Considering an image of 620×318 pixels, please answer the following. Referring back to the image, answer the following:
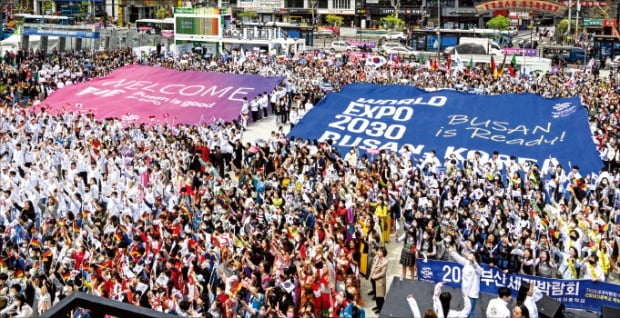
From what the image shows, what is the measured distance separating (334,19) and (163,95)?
6029 cm

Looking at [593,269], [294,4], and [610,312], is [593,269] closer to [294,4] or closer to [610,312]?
[610,312]

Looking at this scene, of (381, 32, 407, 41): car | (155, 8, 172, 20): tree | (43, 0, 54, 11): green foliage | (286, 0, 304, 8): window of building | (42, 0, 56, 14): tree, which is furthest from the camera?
(43, 0, 54, 11): green foliage

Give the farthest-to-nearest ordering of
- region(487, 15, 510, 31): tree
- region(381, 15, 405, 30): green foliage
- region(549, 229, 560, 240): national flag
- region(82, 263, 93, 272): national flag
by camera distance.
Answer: region(381, 15, 405, 30): green foliage
region(487, 15, 510, 31): tree
region(549, 229, 560, 240): national flag
region(82, 263, 93, 272): national flag

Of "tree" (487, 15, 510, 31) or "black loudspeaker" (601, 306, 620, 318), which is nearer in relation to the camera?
"black loudspeaker" (601, 306, 620, 318)

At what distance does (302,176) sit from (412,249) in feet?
14.5

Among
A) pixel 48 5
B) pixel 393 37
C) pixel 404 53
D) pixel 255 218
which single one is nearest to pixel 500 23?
pixel 393 37

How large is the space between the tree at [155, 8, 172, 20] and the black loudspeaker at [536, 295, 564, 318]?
84164 millimetres

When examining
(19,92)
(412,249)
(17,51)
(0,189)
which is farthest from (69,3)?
(412,249)

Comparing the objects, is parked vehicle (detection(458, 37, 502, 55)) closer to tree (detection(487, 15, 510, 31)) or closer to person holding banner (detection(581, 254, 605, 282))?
tree (detection(487, 15, 510, 31))

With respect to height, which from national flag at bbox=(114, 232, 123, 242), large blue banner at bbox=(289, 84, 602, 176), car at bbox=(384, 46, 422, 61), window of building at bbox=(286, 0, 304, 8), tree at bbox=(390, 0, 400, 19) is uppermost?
→ window of building at bbox=(286, 0, 304, 8)

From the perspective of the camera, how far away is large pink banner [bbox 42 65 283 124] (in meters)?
24.5

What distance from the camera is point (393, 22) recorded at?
265ft

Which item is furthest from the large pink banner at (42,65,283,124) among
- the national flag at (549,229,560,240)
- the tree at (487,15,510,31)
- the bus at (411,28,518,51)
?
the tree at (487,15,510,31)

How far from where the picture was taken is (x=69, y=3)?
9212 centimetres
